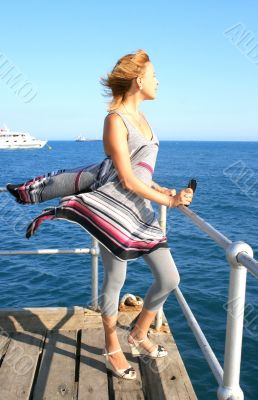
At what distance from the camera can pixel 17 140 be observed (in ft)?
325

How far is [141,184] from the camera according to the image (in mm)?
2260

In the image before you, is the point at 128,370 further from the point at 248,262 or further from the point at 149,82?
the point at 149,82

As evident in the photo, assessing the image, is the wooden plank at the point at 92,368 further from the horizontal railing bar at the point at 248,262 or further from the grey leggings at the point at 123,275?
the horizontal railing bar at the point at 248,262

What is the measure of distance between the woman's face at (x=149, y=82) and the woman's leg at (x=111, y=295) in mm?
923

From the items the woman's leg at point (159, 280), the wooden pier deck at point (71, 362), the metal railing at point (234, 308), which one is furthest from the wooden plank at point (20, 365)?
the metal railing at point (234, 308)

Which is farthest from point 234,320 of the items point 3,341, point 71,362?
point 3,341

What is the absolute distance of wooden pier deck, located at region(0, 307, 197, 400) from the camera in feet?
8.16

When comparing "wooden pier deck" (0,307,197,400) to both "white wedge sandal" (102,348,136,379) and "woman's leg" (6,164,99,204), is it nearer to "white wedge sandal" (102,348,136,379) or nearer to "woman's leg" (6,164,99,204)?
"white wedge sandal" (102,348,136,379)

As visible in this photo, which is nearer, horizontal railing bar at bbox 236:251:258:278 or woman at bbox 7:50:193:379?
horizontal railing bar at bbox 236:251:258:278

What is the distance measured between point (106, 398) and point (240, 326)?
1.16 meters

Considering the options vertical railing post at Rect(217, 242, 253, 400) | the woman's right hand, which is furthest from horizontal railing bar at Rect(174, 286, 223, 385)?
the woman's right hand

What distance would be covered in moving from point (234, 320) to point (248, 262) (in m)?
0.32

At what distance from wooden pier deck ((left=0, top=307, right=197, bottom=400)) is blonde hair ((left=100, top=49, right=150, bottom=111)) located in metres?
1.69

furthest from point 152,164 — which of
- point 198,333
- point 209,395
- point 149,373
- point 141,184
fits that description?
point 209,395
